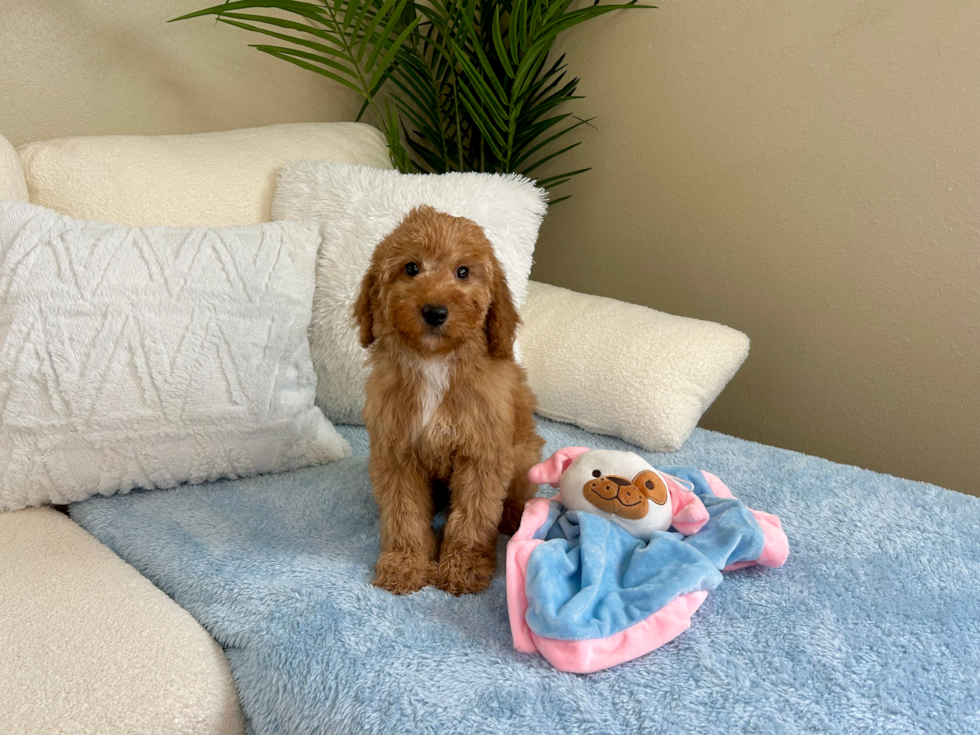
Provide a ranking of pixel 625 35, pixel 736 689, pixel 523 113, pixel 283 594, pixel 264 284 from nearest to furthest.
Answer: pixel 736 689
pixel 283 594
pixel 264 284
pixel 625 35
pixel 523 113

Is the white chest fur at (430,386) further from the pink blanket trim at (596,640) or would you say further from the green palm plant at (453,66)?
the green palm plant at (453,66)

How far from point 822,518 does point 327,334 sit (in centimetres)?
126

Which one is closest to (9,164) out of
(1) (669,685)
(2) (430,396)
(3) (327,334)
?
(3) (327,334)

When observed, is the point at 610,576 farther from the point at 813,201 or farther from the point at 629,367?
the point at 813,201

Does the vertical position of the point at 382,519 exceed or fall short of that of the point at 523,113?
it falls short

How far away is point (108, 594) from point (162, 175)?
1105 mm

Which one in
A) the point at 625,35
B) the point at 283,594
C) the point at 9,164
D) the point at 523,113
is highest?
the point at 625,35

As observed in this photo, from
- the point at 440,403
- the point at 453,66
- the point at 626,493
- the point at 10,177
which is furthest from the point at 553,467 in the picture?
the point at 453,66

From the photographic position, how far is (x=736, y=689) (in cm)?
102

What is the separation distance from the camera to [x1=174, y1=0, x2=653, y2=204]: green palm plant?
88.7 inches

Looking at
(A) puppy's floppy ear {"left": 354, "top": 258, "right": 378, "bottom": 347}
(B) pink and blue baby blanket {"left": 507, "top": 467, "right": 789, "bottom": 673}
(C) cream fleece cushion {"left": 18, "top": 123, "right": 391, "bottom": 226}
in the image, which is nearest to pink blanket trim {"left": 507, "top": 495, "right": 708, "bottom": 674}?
(B) pink and blue baby blanket {"left": 507, "top": 467, "right": 789, "bottom": 673}

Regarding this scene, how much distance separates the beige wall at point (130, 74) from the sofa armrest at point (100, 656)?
140 centimetres

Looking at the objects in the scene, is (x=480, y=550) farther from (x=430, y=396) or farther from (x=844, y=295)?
(x=844, y=295)

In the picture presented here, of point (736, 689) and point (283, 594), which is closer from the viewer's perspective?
point (736, 689)
